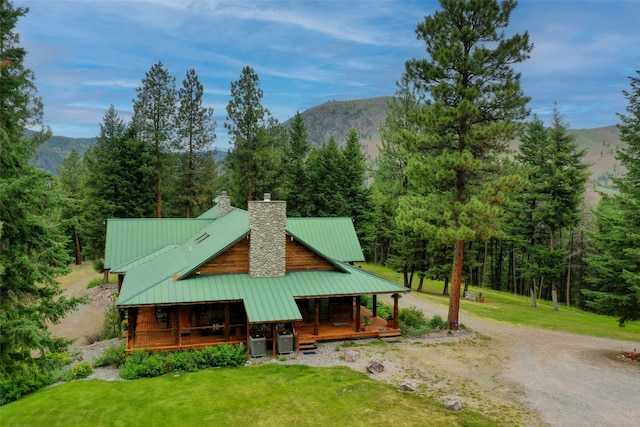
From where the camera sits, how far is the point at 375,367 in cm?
1631

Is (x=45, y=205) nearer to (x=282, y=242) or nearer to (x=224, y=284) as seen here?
(x=224, y=284)

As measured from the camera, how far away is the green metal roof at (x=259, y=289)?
18.2m

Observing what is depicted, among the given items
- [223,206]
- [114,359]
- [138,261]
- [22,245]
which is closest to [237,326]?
[114,359]

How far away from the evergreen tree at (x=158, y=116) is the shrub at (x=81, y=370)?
2405 centimetres

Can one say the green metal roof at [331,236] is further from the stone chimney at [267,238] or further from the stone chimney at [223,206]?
the stone chimney at [267,238]

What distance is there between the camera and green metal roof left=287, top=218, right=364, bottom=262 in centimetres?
2884

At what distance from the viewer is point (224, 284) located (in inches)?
778

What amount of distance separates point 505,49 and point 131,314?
20789mm

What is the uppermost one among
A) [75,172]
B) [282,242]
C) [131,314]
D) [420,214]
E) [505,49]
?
[505,49]

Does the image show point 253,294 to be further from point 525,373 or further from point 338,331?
point 525,373

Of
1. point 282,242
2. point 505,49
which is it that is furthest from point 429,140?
point 282,242

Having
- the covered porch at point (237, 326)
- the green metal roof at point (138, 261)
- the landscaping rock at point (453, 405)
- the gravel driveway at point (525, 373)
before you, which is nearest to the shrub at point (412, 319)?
the covered porch at point (237, 326)

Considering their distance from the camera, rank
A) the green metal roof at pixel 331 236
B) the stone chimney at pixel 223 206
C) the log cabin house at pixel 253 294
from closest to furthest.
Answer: the log cabin house at pixel 253 294, the green metal roof at pixel 331 236, the stone chimney at pixel 223 206

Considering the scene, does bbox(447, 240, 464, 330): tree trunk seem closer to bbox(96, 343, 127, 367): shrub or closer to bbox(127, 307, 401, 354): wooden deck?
bbox(127, 307, 401, 354): wooden deck
